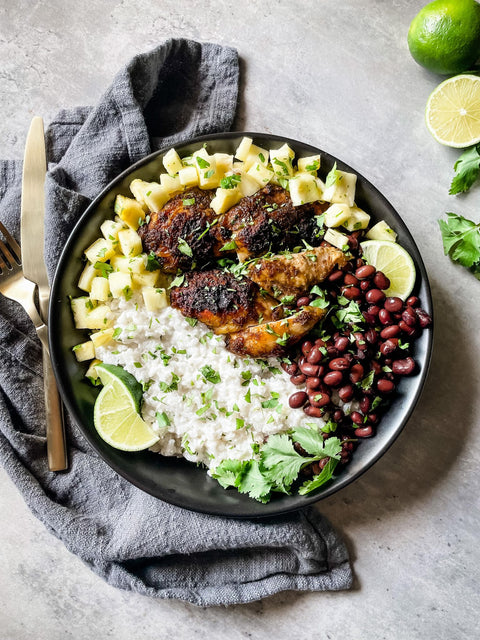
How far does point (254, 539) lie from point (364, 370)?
1349mm

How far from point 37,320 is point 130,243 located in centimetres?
88

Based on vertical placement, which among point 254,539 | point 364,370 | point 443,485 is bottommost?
point 254,539

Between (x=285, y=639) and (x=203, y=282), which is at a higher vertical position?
(x=203, y=282)

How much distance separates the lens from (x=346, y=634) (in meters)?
3.92

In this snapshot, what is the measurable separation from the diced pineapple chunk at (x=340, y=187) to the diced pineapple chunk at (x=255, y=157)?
Answer: 1.42ft

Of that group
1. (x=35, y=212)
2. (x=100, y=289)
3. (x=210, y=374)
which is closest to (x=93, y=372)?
(x=100, y=289)

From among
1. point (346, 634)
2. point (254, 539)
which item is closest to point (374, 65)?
point (254, 539)

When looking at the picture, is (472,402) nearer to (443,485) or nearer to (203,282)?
(443,485)

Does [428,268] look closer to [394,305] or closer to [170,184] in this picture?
[394,305]

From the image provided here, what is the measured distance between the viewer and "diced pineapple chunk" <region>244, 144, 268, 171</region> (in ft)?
11.8

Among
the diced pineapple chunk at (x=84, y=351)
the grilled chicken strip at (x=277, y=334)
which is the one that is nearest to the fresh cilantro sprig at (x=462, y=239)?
the grilled chicken strip at (x=277, y=334)

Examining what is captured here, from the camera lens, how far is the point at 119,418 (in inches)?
137

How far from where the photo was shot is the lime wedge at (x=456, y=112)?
376cm

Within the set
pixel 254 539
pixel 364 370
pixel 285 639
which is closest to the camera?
pixel 364 370
